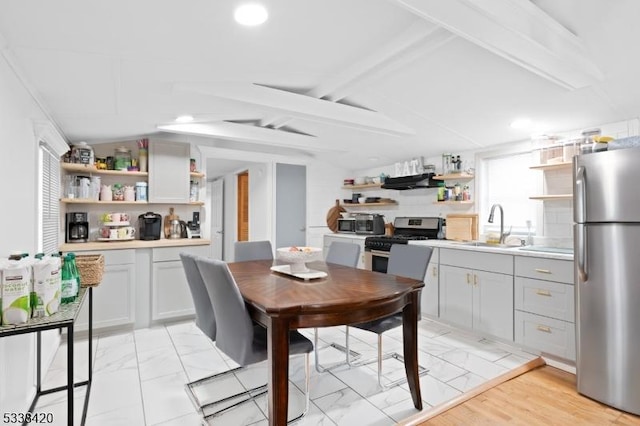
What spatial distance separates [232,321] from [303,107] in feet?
6.50

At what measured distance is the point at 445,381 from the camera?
97.9 inches

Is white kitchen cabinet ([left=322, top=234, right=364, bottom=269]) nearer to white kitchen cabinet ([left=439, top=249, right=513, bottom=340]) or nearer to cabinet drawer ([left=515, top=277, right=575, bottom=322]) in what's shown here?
white kitchen cabinet ([left=439, top=249, right=513, bottom=340])

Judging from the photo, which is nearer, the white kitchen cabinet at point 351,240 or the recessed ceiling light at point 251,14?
the recessed ceiling light at point 251,14

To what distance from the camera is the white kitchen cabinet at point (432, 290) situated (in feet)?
12.2

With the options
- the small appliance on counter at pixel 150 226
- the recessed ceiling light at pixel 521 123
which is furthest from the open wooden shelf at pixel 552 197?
the small appliance on counter at pixel 150 226

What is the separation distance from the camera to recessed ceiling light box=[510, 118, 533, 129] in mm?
3121

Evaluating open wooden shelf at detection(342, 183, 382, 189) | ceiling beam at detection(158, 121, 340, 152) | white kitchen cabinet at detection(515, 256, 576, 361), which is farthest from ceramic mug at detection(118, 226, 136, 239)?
white kitchen cabinet at detection(515, 256, 576, 361)

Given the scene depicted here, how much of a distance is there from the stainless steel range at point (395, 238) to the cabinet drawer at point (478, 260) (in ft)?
1.79

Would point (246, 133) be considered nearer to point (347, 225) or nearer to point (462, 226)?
point (347, 225)

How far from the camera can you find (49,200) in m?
2.93

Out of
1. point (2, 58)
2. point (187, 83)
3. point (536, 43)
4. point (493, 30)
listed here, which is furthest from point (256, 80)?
point (536, 43)

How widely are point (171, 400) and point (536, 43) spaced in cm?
298

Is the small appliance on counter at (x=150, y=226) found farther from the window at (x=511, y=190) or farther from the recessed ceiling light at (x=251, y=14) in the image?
the window at (x=511, y=190)

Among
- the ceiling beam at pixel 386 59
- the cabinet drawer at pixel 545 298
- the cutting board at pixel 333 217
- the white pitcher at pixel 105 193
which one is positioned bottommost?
the cabinet drawer at pixel 545 298
